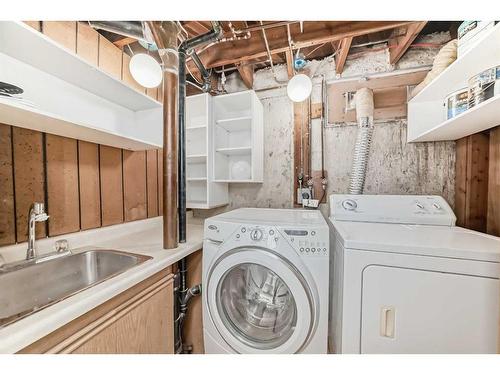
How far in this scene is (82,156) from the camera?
1276 mm

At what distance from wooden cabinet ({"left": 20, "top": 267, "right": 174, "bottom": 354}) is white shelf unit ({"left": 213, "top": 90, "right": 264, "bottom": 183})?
1.11 meters

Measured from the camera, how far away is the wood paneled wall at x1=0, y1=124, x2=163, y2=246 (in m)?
0.98

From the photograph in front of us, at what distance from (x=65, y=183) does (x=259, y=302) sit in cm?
144

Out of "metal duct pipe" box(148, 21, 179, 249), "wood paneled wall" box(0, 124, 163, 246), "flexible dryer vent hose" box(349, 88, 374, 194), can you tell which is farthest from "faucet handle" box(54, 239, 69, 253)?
"flexible dryer vent hose" box(349, 88, 374, 194)

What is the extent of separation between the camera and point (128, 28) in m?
1.14

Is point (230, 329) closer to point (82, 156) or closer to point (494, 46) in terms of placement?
point (82, 156)

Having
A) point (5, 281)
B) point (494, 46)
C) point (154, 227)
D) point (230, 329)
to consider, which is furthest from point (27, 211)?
point (494, 46)

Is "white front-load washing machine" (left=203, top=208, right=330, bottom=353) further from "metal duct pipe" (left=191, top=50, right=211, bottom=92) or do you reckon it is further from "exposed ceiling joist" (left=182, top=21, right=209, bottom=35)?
"exposed ceiling joist" (left=182, top=21, right=209, bottom=35)

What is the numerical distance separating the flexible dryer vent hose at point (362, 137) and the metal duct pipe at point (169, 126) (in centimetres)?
145

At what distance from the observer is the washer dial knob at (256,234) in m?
1.10

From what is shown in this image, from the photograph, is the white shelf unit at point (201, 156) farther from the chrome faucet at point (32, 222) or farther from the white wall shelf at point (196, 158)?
the chrome faucet at point (32, 222)

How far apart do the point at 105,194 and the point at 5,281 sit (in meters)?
0.68

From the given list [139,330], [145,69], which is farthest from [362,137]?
[139,330]

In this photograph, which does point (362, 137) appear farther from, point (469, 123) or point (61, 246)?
point (61, 246)
